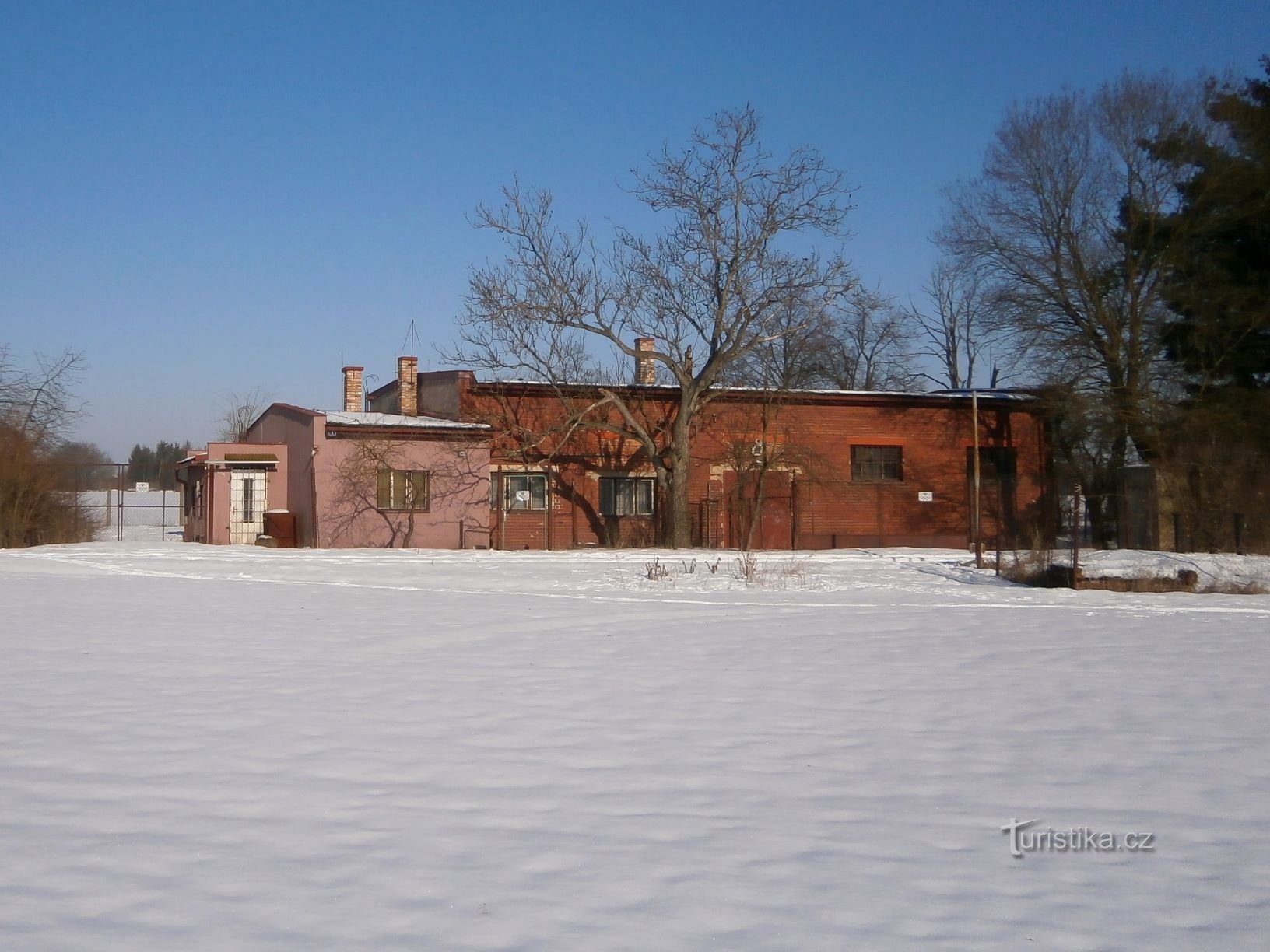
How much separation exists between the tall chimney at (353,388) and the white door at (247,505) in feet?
19.4

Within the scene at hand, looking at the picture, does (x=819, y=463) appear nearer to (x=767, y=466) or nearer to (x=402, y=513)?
(x=767, y=466)

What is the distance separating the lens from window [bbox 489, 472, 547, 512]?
33.9 meters

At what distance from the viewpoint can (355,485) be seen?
1277 inches

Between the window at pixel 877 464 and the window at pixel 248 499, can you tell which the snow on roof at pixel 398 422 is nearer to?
the window at pixel 248 499

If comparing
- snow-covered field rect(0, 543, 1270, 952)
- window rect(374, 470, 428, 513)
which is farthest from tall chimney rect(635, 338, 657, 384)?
snow-covered field rect(0, 543, 1270, 952)

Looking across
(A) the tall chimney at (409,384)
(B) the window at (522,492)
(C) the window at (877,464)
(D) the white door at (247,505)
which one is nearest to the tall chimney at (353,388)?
(A) the tall chimney at (409,384)

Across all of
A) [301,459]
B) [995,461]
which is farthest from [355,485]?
[995,461]

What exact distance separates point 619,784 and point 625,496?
28255 millimetres

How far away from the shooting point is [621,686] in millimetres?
9852

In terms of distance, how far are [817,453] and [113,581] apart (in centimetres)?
2180

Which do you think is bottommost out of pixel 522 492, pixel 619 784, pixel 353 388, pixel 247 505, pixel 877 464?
pixel 619 784

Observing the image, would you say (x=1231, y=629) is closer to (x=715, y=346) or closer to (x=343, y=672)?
(x=343, y=672)

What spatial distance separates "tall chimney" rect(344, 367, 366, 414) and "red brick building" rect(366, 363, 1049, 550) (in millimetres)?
3103

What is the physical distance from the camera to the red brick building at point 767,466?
34.1m
